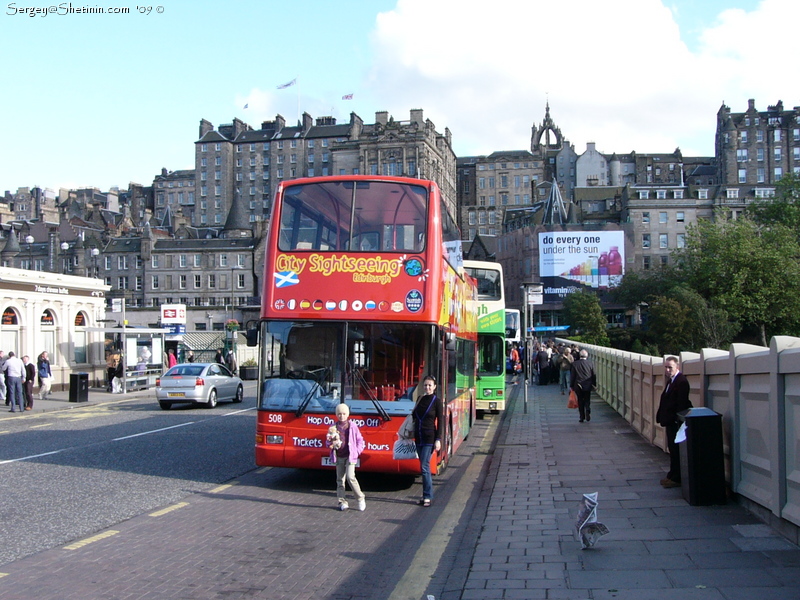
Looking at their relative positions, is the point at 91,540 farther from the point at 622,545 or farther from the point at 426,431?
the point at 622,545

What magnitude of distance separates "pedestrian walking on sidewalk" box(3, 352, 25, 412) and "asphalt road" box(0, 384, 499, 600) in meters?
10.4

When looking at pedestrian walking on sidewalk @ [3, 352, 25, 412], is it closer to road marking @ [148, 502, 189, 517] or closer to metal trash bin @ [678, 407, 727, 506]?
road marking @ [148, 502, 189, 517]

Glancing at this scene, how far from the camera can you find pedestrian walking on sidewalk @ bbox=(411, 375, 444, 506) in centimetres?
1042

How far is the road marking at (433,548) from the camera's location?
6.66 metres

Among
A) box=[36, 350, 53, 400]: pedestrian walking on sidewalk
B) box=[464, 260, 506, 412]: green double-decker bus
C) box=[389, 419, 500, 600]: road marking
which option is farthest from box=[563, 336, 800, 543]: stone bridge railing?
box=[36, 350, 53, 400]: pedestrian walking on sidewalk

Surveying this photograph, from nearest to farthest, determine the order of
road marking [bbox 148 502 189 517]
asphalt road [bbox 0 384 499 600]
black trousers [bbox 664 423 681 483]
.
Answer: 1. asphalt road [bbox 0 384 499 600]
2. road marking [bbox 148 502 189 517]
3. black trousers [bbox 664 423 681 483]

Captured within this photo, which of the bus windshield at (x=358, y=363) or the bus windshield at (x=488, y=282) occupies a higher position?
the bus windshield at (x=488, y=282)

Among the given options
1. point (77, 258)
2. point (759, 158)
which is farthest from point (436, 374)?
point (759, 158)

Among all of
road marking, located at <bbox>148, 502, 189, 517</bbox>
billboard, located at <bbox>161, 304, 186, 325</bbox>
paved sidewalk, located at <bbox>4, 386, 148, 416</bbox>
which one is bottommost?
paved sidewalk, located at <bbox>4, 386, 148, 416</bbox>

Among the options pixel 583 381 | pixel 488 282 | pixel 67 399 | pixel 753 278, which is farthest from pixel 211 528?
pixel 753 278

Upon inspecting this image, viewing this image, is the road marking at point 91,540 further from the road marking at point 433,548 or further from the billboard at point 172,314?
the billboard at point 172,314

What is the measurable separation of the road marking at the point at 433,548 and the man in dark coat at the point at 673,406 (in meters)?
2.71

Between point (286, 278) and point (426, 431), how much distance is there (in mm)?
2899

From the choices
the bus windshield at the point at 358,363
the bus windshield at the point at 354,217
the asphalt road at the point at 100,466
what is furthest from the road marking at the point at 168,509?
the bus windshield at the point at 354,217
